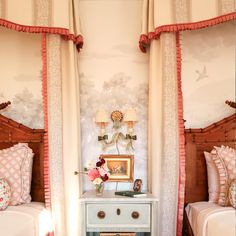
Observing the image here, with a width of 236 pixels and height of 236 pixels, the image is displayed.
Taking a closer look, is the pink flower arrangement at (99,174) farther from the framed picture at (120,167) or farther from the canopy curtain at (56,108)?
the framed picture at (120,167)

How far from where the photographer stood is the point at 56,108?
9.62ft

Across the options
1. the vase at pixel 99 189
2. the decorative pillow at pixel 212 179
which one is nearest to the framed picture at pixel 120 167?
the vase at pixel 99 189

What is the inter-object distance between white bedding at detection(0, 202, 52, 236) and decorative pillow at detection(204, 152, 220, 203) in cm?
146

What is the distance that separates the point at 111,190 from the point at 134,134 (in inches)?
23.8

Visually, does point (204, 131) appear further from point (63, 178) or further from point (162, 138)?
point (63, 178)

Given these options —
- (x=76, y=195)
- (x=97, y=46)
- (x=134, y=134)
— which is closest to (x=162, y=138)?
(x=134, y=134)

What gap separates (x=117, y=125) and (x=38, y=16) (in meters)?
1.27

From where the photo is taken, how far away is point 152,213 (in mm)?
2904

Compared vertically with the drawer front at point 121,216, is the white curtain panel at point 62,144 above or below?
above

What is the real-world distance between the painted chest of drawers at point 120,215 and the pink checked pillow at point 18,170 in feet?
1.70

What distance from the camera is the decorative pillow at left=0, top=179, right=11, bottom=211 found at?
2.65m

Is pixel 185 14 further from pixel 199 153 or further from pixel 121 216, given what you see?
pixel 121 216

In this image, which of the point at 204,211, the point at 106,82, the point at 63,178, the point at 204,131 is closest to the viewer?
the point at 204,211

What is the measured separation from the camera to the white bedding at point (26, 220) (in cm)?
224
